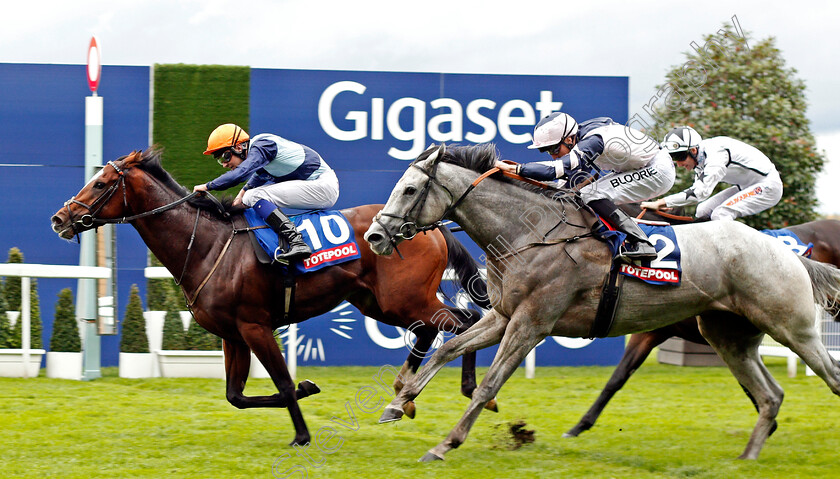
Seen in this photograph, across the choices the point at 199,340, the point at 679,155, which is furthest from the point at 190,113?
the point at 679,155

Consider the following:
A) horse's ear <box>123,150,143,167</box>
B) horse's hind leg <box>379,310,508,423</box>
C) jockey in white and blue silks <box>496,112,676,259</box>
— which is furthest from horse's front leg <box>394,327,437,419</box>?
horse's ear <box>123,150,143,167</box>

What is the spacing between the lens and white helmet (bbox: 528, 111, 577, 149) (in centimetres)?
505

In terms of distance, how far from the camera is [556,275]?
4801mm

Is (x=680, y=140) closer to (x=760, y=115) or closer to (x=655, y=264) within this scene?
(x=655, y=264)

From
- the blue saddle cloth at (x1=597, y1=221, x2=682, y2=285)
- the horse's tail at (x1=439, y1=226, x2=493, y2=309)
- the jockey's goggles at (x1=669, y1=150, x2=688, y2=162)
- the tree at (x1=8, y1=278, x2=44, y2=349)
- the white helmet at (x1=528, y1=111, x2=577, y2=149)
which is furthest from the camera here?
the tree at (x1=8, y1=278, x2=44, y2=349)

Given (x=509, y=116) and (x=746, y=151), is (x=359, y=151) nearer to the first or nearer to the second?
(x=509, y=116)

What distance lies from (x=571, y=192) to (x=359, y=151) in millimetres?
5648

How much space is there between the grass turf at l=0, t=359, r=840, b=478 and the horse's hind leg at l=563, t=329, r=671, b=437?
13 cm

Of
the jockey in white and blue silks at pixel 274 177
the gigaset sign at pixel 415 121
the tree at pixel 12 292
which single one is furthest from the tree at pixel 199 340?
the jockey in white and blue silks at pixel 274 177

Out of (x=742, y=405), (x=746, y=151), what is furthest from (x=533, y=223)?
(x=742, y=405)

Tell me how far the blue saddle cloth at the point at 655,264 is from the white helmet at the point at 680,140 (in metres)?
1.21

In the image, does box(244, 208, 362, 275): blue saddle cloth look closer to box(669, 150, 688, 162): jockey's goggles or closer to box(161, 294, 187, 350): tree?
box(669, 150, 688, 162): jockey's goggles

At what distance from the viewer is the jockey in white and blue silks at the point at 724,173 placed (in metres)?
6.02

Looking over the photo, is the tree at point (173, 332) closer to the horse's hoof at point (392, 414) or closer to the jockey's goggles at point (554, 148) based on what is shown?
the horse's hoof at point (392, 414)
